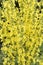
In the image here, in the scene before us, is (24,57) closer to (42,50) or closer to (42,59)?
(42,59)

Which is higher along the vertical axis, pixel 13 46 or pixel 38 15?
pixel 38 15

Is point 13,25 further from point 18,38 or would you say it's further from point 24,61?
point 24,61

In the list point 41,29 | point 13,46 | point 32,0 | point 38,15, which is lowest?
point 13,46

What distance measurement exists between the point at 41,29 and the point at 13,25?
44 cm

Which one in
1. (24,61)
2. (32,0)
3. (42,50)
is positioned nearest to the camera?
(32,0)

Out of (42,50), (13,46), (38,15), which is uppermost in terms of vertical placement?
(38,15)

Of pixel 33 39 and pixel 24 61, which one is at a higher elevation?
pixel 33 39

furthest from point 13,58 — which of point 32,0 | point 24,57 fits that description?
point 32,0

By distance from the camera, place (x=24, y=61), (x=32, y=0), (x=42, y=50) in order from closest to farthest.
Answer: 1. (x=32, y=0)
2. (x=24, y=61)
3. (x=42, y=50)

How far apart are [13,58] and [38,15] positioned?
2.74 feet

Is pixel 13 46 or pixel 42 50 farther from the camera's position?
pixel 42 50

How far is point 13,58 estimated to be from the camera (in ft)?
11.9

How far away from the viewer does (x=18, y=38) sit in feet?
11.3

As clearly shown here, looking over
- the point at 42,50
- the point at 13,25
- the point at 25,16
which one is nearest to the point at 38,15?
the point at 25,16
